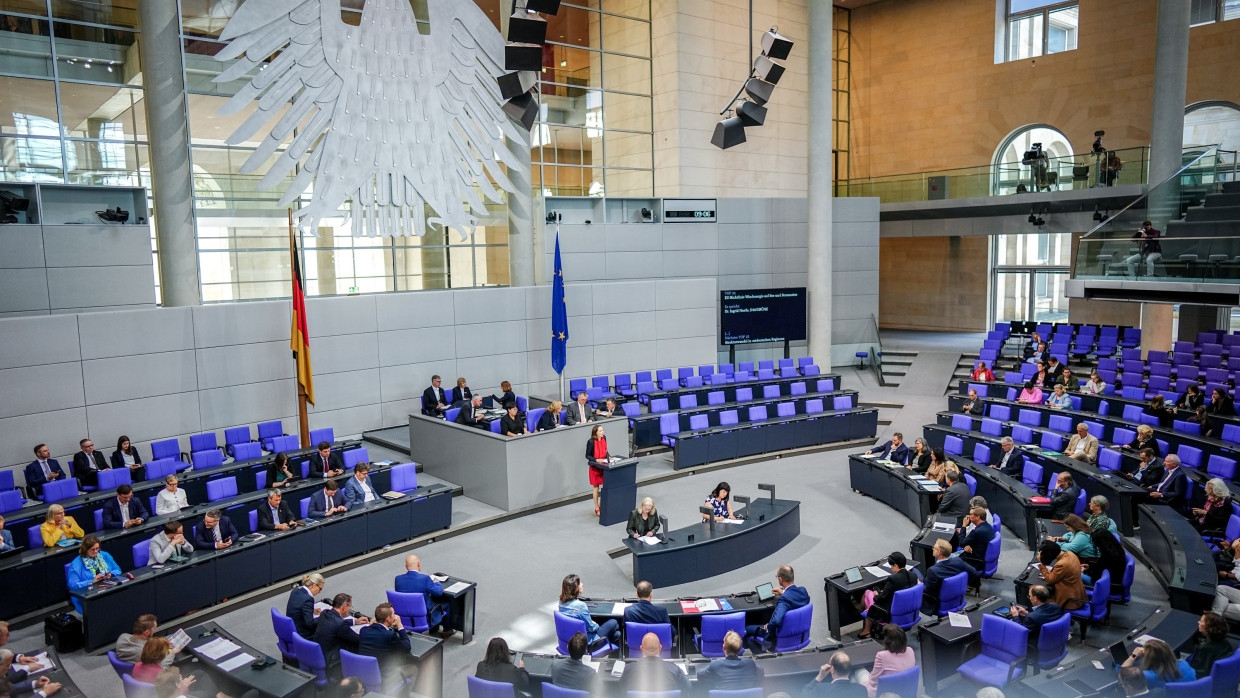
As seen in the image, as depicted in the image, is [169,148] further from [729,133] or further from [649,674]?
[649,674]

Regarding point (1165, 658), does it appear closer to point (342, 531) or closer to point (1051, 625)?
point (1051, 625)

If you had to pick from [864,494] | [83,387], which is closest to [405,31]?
[83,387]

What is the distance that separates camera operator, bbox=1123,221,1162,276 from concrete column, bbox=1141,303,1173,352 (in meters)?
6.07

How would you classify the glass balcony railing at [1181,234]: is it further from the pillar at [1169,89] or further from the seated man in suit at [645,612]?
the seated man in suit at [645,612]

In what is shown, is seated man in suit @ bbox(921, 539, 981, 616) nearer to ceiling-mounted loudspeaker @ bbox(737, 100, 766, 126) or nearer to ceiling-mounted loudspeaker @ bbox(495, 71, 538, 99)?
ceiling-mounted loudspeaker @ bbox(495, 71, 538, 99)

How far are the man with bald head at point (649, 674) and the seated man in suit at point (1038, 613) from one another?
3106 mm

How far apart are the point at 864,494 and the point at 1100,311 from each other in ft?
50.8

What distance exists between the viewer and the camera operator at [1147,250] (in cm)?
1442

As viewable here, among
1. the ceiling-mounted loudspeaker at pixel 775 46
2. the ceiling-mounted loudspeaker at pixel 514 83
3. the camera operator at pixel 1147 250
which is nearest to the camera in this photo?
the camera operator at pixel 1147 250

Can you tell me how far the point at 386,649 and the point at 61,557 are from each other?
181 inches

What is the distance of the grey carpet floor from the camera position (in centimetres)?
828

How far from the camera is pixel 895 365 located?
2302 centimetres

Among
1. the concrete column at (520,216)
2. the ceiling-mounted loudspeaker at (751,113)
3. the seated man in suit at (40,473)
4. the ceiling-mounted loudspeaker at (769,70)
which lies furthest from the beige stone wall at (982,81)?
the seated man in suit at (40,473)

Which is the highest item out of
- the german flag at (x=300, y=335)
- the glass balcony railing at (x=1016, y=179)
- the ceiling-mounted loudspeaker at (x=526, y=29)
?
the ceiling-mounted loudspeaker at (x=526, y=29)
